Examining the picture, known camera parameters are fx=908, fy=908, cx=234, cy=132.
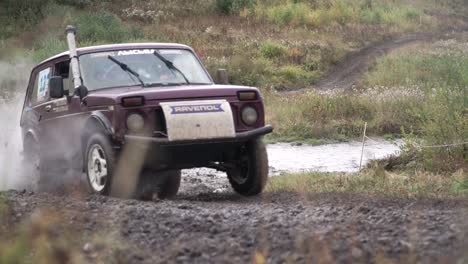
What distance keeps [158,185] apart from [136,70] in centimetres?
133

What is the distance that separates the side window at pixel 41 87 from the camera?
11.1m

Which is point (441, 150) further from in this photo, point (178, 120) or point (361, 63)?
point (361, 63)

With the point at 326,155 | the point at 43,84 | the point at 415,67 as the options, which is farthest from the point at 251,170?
the point at 415,67

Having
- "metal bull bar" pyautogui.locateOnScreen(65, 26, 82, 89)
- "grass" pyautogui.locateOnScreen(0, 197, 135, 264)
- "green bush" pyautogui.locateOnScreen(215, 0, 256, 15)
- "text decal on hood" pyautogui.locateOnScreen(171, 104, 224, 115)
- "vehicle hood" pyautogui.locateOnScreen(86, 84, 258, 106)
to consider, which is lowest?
"grass" pyautogui.locateOnScreen(0, 197, 135, 264)

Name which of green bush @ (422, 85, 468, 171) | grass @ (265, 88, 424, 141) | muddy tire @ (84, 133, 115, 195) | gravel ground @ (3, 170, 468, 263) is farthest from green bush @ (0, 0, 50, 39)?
gravel ground @ (3, 170, 468, 263)

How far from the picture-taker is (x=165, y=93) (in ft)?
28.9

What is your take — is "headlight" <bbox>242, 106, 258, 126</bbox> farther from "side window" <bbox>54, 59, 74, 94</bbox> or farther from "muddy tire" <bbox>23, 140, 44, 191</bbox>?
"muddy tire" <bbox>23, 140, 44, 191</bbox>

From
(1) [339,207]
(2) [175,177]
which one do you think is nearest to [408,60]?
(2) [175,177]

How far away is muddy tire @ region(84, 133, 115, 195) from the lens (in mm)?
8672

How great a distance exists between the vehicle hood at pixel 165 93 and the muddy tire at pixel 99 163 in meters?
0.39

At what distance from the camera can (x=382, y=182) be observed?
35.0 ft

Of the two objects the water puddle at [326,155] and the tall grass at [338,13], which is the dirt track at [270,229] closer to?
the water puddle at [326,155]

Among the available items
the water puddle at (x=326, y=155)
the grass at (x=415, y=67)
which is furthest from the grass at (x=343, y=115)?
the grass at (x=415, y=67)

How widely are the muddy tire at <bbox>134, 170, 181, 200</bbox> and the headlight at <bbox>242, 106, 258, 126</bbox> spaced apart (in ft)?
3.55
